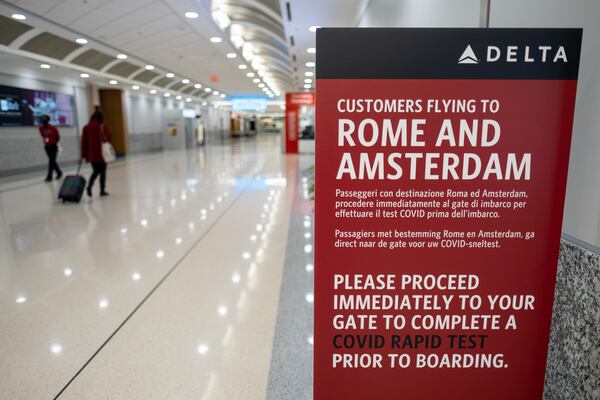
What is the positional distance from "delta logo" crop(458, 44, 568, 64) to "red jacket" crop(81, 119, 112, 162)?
27.4 ft

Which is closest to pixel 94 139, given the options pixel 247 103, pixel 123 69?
pixel 123 69

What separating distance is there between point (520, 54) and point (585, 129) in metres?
0.62

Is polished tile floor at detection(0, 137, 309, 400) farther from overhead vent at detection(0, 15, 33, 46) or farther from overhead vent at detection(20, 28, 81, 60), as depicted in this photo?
overhead vent at detection(20, 28, 81, 60)

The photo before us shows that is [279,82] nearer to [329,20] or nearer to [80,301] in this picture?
[329,20]

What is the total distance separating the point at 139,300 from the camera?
3.54 meters

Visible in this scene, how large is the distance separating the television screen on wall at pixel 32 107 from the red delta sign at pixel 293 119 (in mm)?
9741

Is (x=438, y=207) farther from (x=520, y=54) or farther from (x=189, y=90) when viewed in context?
(x=189, y=90)

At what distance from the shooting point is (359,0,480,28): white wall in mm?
2652

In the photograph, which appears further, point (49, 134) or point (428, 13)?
point (49, 134)

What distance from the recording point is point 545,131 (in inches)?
49.9

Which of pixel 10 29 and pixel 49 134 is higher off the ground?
pixel 10 29

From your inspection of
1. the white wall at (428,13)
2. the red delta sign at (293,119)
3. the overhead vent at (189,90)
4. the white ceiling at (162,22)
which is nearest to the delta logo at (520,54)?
the white wall at (428,13)

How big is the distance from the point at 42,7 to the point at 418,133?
9.39 m

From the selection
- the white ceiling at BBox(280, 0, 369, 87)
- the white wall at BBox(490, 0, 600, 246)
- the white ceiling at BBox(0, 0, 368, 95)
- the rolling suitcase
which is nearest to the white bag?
the rolling suitcase
